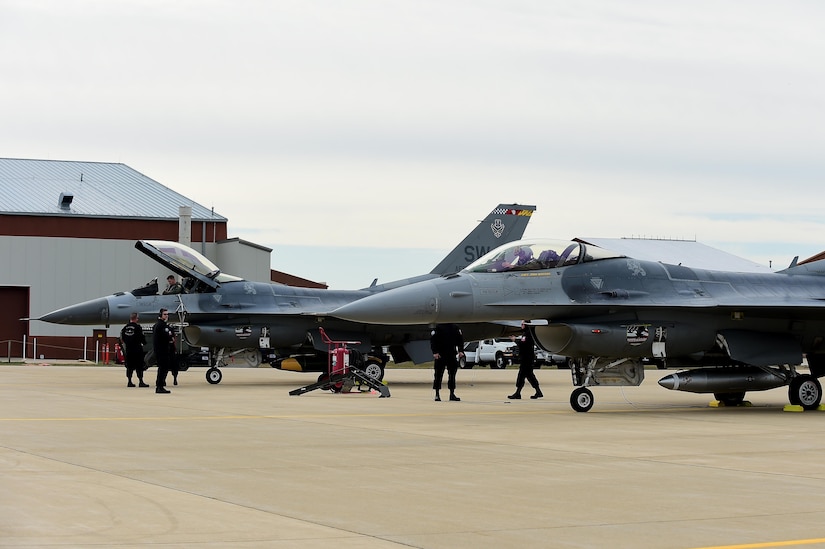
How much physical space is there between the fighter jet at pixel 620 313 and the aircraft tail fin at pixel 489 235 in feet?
35.0

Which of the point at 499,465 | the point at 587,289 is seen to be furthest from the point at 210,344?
the point at 499,465

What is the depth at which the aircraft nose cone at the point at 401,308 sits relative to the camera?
15.8 meters

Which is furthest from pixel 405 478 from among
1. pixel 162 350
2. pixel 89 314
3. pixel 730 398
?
pixel 89 314

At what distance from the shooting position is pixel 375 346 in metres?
25.7

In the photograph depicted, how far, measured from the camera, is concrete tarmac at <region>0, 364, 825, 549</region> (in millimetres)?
6199

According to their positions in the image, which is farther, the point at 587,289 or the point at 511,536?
the point at 587,289

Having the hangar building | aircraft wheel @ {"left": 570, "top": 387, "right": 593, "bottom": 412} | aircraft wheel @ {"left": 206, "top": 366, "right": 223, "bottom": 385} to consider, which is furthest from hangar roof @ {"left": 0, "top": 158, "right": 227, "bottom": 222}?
aircraft wheel @ {"left": 570, "top": 387, "right": 593, "bottom": 412}

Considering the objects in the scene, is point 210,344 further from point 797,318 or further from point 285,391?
point 797,318

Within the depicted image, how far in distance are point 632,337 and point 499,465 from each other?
710 cm

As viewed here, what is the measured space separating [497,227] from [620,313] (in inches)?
483

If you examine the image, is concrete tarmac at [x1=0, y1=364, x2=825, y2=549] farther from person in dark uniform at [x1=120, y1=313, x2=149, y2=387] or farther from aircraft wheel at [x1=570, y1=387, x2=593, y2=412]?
person in dark uniform at [x1=120, y1=313, x2=149, y2=387]

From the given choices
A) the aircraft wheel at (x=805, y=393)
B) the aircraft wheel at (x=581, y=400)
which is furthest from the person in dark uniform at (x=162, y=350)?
the aircraft wheel at (x=805, y=393)

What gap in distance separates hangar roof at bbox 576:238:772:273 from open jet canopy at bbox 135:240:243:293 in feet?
127

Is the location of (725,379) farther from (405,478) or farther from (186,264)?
(186,264)
